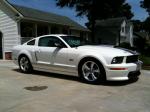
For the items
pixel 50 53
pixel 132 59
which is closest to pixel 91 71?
pixel 132 59

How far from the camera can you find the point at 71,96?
7004mm

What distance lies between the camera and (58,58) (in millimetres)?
9469

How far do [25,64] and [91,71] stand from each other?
3271mm

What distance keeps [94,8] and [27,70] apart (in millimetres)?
29564

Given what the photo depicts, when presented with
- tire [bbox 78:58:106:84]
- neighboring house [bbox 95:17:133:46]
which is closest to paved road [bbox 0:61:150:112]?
tire [bbox 78:58:106:84]

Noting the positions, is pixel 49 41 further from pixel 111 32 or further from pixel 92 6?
pixel 111 32

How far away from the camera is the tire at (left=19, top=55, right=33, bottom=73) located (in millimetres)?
10719

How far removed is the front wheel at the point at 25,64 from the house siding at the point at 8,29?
33.6ft

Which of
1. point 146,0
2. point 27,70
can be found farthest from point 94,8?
point 27,70

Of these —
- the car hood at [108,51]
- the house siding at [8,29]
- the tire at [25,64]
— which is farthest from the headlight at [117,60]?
the house siding at [8,29]

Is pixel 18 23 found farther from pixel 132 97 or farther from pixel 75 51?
pixel 132 97

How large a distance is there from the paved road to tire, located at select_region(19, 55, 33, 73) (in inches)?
42.4

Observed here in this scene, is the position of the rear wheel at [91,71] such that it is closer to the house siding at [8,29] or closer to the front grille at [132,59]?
the front grille at [132,59]

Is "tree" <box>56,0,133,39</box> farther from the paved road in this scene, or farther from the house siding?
the paved road
